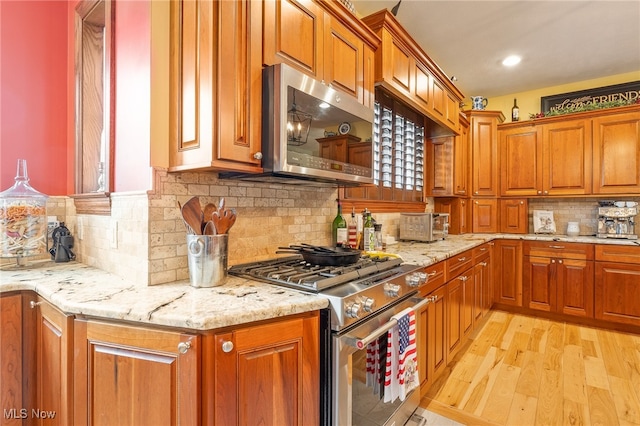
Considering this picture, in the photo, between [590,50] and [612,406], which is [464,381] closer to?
[612,406]

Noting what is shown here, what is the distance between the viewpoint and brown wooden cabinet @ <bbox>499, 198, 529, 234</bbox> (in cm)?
395

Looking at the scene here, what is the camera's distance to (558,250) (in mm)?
3434

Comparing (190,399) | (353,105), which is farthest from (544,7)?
(190,399)

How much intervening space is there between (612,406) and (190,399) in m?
2.49

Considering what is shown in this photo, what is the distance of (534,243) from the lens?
3.58 m

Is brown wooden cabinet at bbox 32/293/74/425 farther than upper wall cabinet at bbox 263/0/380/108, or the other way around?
upper wall cabinet at bbox 263/0/380/108

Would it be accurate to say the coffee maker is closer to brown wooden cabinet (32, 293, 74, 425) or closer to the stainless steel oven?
the stainless steel oven

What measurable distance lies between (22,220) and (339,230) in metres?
1.70

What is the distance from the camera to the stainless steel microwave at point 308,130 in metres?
1.31

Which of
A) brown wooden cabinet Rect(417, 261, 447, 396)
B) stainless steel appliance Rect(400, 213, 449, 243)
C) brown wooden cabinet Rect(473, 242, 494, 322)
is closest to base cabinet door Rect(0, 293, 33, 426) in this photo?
brown wooden cabinet Rect(417, 261, 447, 396)

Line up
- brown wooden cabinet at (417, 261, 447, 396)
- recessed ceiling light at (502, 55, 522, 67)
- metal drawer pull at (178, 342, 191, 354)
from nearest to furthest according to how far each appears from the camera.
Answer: metal drawer pull at (178, 342, 191, 354), brown wooden cabinet at (417, 261, 447, 396), recessed ceiling light at (502, 55, 522, 67)

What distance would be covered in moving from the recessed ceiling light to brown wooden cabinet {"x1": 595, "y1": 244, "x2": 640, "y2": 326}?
2.08 meters

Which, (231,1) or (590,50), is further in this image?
(590,50)

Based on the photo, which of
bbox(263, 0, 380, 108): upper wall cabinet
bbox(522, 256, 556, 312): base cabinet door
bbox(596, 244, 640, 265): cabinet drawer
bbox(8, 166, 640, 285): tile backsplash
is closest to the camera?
bbox(8, 166, 640, 285): tile backsplash
